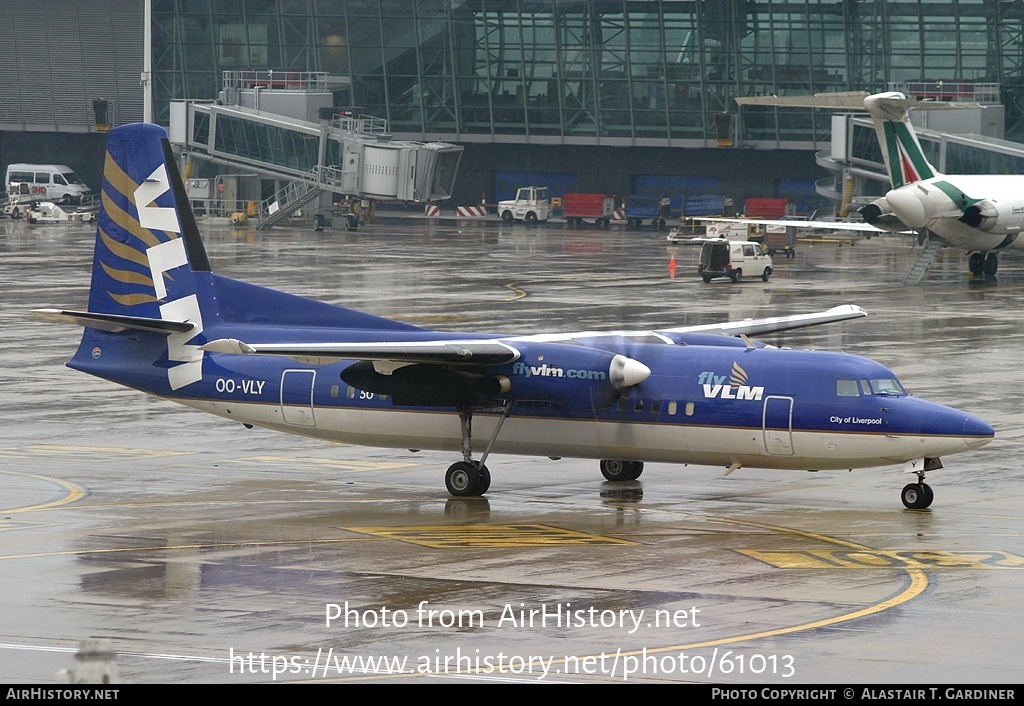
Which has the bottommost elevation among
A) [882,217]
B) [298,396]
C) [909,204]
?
[298,396]

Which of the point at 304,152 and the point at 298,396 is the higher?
the point at 304,152

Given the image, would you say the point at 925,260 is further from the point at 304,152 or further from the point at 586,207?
the point at 304,152

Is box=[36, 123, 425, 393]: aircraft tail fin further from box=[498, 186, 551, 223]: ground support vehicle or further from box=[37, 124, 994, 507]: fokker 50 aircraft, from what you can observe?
box=[498, 186, 551, 223]: ground support vehicle

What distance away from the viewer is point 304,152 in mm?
108312

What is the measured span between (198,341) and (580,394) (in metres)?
8.18

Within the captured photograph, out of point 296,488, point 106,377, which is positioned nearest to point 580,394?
point 296,488

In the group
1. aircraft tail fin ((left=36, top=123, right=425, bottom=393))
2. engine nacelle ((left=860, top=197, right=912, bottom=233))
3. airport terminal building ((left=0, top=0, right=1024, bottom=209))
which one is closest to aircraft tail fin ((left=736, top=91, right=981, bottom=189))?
engine nacelle ((left=860, top=197, right=912, bottom=233))

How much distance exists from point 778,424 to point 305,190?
282ft

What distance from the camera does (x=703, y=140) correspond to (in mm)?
116000

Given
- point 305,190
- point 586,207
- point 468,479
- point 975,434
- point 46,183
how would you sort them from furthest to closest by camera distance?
point 46,183, point 586,207, point 305,190, point 468,479, point 975,434

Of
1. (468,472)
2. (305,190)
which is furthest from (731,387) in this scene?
(305,190)

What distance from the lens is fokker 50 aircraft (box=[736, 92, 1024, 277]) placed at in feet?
221

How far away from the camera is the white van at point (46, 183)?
121562mm
